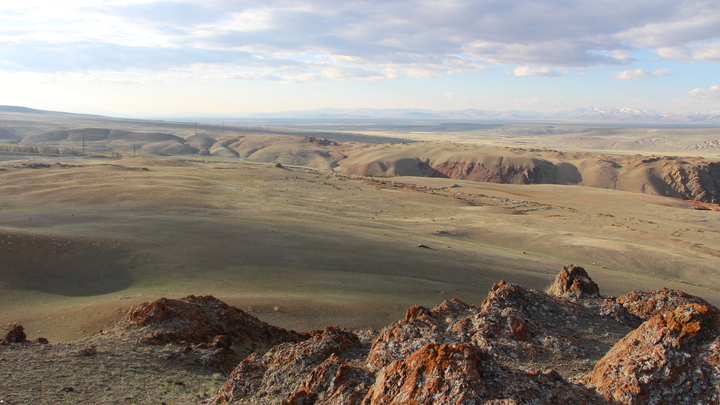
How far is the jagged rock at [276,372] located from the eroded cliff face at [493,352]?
2 cm

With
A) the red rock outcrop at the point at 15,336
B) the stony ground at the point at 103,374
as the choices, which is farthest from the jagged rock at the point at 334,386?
the red rock outcrop at the point at 15,336

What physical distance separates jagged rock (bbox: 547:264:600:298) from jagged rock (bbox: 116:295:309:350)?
6.28 metres

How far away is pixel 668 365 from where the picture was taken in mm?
5559

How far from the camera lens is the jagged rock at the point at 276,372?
6855 millimetres

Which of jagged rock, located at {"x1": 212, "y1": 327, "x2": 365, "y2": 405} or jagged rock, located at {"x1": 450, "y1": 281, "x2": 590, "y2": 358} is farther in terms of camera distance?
jagged rock, located at {"x1": 450, "y1": 281, "x2": 590, "y2": 358}

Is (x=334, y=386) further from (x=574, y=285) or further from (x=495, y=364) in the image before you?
(x=574, y=285)

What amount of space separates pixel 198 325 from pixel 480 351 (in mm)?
6142

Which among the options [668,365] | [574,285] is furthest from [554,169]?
[668,365]

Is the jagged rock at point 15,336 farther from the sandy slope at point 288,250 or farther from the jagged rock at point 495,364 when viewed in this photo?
the jagged rock at point 495,364

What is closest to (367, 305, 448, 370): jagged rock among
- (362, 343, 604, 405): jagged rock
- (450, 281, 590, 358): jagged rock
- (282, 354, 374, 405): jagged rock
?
(282, 354, 374, 405): jagged rock

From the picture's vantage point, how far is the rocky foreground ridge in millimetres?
5270

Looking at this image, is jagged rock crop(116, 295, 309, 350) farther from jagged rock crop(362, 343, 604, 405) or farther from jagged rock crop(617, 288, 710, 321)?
jagged rock crop(617, 288, 710, 321)

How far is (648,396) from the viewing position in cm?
533

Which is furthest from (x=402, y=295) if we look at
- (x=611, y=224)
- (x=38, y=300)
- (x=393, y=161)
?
(x=393, y=161)
